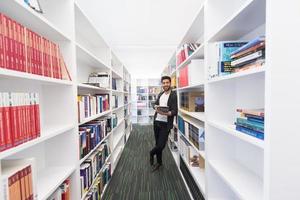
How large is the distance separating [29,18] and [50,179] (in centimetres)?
107

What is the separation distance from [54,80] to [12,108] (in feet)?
1.27

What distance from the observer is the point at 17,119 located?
0.79m

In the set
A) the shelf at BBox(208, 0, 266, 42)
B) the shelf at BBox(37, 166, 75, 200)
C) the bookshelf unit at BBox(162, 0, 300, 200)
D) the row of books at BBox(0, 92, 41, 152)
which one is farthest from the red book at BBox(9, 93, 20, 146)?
the shelf at BBox(208, 0, 266, 42)

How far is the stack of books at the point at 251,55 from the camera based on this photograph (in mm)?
854

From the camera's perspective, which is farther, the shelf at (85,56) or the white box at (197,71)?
the white box at (197,71)

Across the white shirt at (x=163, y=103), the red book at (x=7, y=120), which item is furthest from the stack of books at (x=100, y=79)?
the red book at (x=7, y=120)

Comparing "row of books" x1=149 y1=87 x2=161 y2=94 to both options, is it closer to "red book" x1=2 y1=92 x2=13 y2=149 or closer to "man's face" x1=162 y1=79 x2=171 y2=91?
"man's face" x1=162 y1=79 x2=171 y2=91

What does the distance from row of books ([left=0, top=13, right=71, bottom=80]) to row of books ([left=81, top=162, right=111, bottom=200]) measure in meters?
1.11

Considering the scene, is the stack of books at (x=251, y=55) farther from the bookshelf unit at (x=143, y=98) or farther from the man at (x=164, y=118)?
the bookshelf unit at (x=143, y=98)

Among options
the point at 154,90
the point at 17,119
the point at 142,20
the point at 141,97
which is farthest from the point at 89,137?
the point at 141,97

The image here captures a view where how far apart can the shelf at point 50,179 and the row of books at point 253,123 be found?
1237 millimetres

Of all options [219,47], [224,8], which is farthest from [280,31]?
[224,8]

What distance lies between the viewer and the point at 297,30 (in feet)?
2.37

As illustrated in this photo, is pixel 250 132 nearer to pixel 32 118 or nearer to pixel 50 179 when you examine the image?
pixel 32 118
